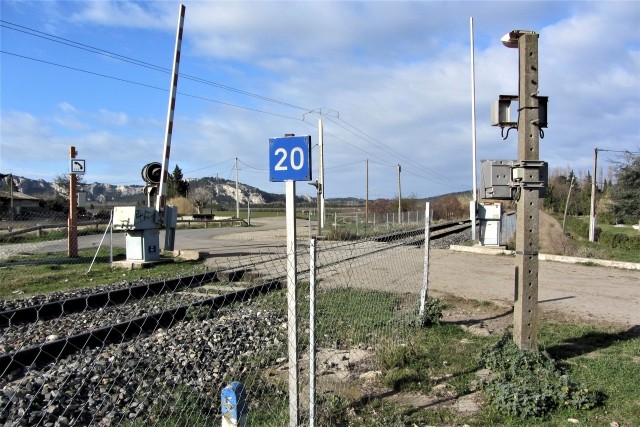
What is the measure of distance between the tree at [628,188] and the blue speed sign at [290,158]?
42203 mm

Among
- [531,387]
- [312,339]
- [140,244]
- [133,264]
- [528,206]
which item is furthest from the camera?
[140,244]

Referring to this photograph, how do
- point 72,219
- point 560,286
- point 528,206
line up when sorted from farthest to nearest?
point 72,219
point 560,286
point 528,206

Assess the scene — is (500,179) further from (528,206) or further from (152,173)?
(152,173)

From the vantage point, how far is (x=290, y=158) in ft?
13.8

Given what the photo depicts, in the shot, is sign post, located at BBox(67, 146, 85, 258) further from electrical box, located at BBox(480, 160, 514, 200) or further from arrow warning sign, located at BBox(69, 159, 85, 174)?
electrical box, located at BBox(480, 160, 514, 200)

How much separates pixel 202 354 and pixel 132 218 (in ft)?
33.6

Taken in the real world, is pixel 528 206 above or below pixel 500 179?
below

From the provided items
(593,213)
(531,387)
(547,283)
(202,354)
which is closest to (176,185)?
(593,213)

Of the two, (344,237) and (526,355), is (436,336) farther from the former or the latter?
(344,237)

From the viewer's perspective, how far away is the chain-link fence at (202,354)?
4844 mm

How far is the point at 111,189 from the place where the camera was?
63312 millimetres

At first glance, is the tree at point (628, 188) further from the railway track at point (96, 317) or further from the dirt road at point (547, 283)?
the railway track at point (96, 317)

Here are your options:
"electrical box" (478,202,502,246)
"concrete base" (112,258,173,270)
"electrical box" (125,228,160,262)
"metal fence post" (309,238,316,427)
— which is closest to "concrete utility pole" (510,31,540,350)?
"metal fence post" (309,238,316,427)

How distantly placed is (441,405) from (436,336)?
8.67 ft
